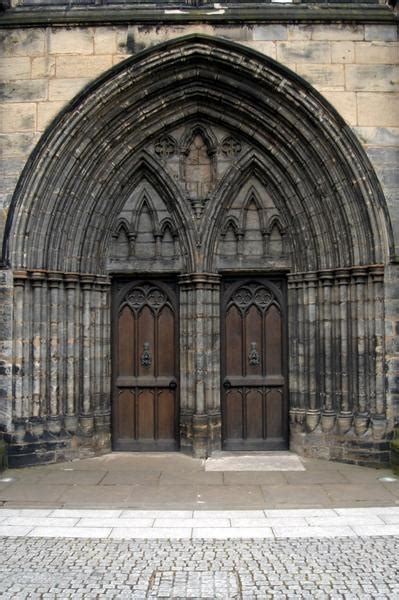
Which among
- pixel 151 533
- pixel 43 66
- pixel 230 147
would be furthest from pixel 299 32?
pixel 151 533

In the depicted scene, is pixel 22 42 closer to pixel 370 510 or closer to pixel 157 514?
pixel 157 514

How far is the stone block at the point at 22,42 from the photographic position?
7.64 metres

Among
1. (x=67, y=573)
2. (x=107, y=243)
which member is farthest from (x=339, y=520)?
(x=107, y=243)

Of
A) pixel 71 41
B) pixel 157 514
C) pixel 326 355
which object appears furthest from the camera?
pixel 326 355

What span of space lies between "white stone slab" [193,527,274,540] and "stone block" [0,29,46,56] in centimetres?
660

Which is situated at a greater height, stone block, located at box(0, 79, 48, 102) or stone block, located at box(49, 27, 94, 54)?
stone block, located at box(49, 27, 94, 54)

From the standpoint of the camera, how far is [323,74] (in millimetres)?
7566

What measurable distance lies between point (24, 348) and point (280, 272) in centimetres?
392

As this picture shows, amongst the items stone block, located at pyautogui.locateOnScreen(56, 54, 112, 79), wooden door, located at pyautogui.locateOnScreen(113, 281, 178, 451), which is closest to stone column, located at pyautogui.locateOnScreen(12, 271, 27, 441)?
wooden door, located at pyautogui.locateOnScreen(113, 281, 178, 451)

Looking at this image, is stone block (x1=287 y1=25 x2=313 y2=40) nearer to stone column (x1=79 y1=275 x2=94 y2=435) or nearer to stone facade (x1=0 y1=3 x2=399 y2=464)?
stone facade (x1=0 y1=3 x2=399 y2=464)

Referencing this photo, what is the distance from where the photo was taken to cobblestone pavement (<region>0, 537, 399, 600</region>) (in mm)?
3959

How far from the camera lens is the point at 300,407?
320 inches

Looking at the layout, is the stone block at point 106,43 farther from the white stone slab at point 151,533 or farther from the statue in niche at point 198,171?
the white stone slab at point 151,533

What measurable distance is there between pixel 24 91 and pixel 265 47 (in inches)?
135
